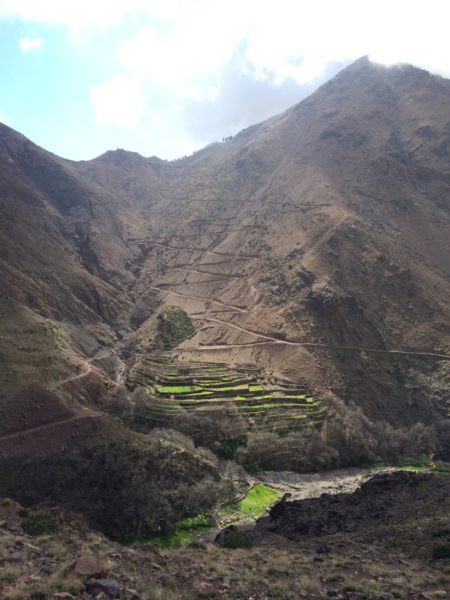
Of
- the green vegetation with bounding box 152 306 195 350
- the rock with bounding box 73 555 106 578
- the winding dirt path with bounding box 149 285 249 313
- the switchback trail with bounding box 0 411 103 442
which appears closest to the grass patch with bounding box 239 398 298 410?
the switchback trail with bounding box 0 411 103 442

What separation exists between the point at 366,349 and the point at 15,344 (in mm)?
48651

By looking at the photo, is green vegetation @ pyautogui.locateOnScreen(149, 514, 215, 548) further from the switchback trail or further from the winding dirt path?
the winding dirt path

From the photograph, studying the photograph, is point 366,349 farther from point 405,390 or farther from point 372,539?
point 372,539

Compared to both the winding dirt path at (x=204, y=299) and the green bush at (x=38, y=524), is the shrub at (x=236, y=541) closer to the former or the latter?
the green bush at (x=38, y=524)

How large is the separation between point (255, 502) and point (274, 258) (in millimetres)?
58802

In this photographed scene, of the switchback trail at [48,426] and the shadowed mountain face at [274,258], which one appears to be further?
the shadowed mountain face at [274,258]

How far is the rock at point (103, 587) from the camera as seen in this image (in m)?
15.0

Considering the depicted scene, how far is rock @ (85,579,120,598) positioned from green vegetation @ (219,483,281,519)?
2561 centimetres

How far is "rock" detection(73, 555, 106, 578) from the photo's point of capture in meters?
16.2

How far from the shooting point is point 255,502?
42.3m

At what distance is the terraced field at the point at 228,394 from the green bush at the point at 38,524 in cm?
2122

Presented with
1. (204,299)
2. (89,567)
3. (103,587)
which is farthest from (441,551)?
(204,299)

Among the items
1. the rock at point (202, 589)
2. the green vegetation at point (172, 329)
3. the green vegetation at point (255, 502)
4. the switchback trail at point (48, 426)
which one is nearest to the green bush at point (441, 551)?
the rock at point (202, 589)

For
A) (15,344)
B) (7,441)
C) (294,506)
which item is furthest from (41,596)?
(15,344)
